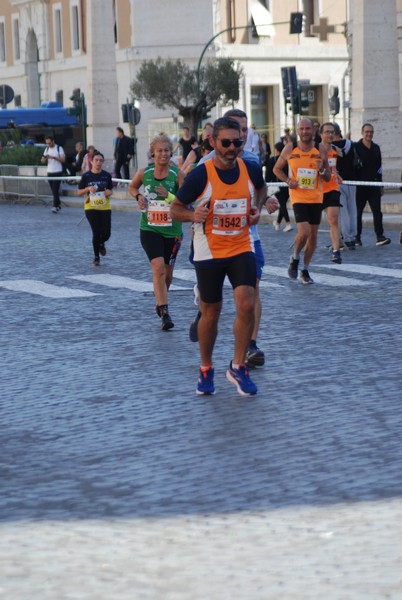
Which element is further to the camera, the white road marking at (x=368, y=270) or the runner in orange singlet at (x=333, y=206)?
the runner in orange singlet at (x=333, y=206)

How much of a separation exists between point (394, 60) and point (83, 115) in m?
15.9

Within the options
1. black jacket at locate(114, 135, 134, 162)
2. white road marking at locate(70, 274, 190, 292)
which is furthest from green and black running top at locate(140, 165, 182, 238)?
black jacket at locate(114, 135, 134, 162)

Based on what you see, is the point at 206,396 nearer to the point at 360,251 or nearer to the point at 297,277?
the point at 297,277

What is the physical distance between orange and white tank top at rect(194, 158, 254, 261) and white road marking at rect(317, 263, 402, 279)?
7.65m

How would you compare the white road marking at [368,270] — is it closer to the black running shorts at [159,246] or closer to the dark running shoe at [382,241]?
the dark running shoe at [382,241]

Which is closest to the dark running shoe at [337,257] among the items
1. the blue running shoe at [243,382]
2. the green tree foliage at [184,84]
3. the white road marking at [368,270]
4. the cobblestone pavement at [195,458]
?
the white road marking at [368,270]

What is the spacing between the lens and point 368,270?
58.8 ft

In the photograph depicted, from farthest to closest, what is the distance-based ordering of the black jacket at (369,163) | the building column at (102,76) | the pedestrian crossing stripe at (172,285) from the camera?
1. the building column at (102,76)
2. the black jacket at (369,163)
3. the pedestrian crossing stripe at (172,285)

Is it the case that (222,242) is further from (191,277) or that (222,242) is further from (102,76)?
(102,76)

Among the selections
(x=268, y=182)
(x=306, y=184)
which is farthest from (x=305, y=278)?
(x=268, y=182)

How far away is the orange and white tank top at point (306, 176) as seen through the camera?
16.3m

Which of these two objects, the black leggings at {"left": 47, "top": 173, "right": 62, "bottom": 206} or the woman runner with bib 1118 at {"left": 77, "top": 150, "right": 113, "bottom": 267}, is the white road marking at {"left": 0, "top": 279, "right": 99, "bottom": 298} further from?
the black leggings at {"left": 47, "top": 173, "right": 62, "bottom": 206}

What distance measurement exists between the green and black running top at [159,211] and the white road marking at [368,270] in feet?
13.4

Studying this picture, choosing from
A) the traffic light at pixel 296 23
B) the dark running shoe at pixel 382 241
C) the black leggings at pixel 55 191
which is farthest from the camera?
the traffic light at pixel 296 23
